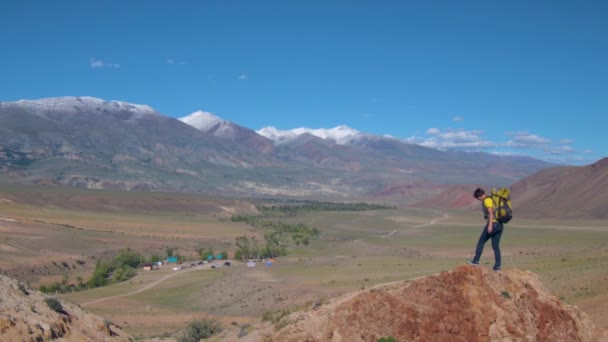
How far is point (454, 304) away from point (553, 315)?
2281 mm

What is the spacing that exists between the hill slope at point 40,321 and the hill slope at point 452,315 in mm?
7661

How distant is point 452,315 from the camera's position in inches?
463

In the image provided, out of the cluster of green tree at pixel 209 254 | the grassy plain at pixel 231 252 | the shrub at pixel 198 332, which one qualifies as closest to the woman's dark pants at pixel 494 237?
the grassy plain at pixel 231 252

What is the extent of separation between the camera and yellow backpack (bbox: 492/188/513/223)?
1241 cm

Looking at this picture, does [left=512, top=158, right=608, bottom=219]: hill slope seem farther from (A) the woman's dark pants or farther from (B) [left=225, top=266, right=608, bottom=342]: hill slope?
(A) the woman's dark pants

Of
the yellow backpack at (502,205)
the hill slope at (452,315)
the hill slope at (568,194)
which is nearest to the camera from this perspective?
the hill slope at (452,315)

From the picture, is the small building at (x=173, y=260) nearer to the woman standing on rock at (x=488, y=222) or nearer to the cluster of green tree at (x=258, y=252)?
the cluster of green tree at (x=258, y=252)

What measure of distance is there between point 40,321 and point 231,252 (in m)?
65.0

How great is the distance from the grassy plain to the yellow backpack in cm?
682

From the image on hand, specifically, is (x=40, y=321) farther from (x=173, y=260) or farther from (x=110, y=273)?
(x=173, y=260)

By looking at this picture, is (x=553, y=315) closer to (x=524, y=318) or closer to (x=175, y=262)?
(x=524, y=318)

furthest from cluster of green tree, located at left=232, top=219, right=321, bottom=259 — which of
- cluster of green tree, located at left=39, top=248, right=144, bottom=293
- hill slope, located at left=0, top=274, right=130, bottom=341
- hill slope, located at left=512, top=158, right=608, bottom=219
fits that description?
hill slope, located at left=0, top=274, right=130, bottom=341

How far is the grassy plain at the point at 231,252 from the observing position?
Result: 34.7 m

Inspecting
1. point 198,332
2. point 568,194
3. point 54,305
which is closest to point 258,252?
point 198,332
